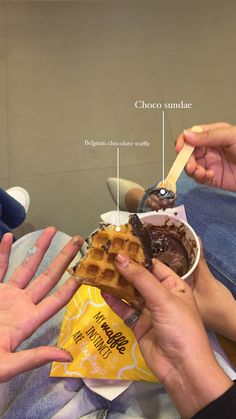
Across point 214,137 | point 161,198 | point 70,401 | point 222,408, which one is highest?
point 214,137

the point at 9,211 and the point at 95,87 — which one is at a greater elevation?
the point at 95,87

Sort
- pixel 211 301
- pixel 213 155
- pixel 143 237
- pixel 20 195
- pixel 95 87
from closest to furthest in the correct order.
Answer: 1. pixel 143 237
2. pixel 211 301
3. pixel 213 155
4. pixel 20 195
5. pixel 95 87

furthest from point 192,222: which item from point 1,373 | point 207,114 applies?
point 207,114

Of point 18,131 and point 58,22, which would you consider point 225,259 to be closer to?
point 18,131

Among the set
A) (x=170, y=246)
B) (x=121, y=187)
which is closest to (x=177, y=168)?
(x=170, y=246)

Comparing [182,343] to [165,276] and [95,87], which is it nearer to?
[165,276]

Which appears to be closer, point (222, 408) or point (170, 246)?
point (222, 408)

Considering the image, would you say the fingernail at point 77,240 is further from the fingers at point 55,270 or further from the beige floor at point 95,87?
the beige floor at point 95,87
